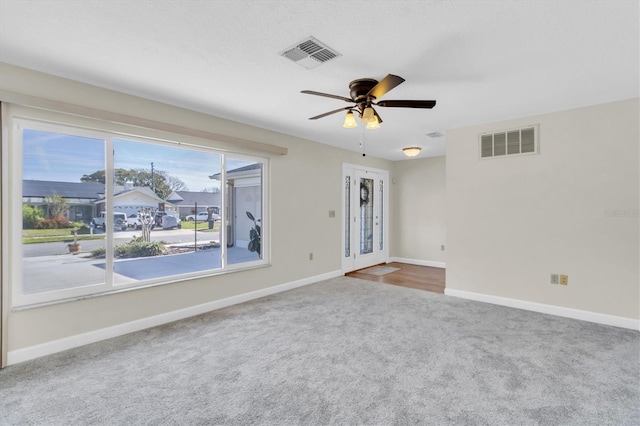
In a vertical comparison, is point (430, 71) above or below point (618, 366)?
above

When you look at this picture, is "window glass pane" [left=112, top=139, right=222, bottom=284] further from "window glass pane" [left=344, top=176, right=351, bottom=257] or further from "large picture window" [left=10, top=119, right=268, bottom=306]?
"window glass pane" [left=344, top=176, right=351, bottom=257]

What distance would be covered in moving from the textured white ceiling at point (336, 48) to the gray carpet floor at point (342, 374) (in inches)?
96.8

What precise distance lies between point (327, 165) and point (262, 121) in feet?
5.75

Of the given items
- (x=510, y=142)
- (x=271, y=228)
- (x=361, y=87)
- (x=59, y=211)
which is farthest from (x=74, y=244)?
(x=510, y=142)

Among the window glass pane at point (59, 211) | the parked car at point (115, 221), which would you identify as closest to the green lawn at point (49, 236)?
the window glass pane at point (59, 211)

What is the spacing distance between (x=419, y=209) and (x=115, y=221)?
19.5 ft

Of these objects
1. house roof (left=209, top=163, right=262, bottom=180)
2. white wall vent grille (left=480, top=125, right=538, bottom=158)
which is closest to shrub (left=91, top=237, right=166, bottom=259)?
house roof (left=209, top=163, right=262, bottom=180)

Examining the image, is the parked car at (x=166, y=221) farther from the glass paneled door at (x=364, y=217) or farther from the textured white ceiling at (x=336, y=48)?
the glass paneled door at (x=364, y=217)

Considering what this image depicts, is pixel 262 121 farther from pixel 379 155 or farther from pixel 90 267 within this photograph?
pixel 379 155

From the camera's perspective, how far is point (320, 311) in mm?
3879

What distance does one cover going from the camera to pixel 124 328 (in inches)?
125

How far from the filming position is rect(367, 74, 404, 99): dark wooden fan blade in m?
2.22

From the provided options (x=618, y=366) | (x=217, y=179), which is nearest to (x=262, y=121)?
(x=217, y=179)

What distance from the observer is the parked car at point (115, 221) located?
310 cm
